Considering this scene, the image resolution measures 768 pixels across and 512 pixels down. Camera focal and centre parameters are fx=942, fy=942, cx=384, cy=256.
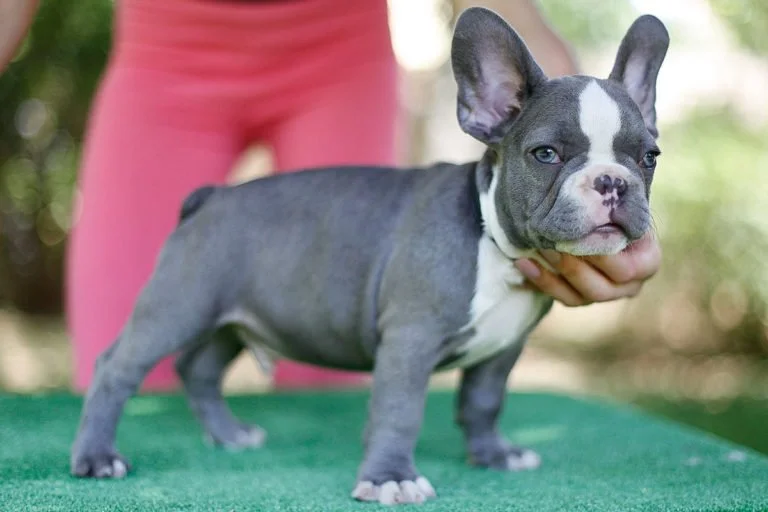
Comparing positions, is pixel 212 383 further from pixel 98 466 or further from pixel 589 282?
pixel 589 282

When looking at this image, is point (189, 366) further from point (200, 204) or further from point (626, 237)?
point (626, 237)

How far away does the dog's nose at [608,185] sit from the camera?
2.38 meters

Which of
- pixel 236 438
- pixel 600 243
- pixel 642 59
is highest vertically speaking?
pixel 642 59

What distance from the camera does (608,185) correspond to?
2377 mm

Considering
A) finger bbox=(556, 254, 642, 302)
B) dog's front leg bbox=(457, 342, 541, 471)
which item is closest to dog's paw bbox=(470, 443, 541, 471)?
dog's front leg bbox=(457, 342, 541, 471)

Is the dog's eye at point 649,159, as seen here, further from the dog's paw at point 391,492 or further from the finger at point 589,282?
the dog's paw at point 391,492

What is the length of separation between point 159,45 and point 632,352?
7061 millimetres

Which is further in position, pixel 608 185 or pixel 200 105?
pixel 200 105

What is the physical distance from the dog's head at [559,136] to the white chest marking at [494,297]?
0.05ft

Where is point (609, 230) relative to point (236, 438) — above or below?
above

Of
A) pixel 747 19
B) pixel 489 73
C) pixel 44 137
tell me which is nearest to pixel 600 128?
pixel 489 73

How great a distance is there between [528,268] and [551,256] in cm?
9

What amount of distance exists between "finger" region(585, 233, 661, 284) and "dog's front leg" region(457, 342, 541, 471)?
Answer: 0.51 m

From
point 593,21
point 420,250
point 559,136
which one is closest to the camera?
point 559,136
